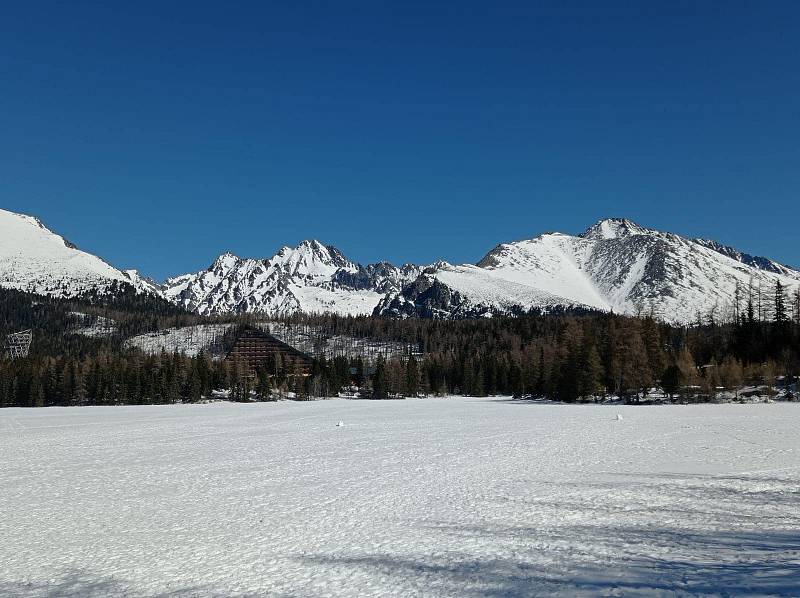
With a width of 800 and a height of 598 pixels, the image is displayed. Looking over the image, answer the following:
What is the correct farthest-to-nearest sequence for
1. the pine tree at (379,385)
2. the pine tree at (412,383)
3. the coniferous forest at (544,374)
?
the pine tree at (412,383) < the pine tree at (379,385) < the coniferous forest at (544,374)

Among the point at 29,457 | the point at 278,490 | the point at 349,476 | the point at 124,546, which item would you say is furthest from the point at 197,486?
→ the point at 29,457

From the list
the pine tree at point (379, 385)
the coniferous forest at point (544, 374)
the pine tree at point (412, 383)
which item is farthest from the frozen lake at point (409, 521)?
the pine tree at point (412, 383)

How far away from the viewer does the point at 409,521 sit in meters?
19.7

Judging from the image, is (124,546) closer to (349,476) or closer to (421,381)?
(349,476)

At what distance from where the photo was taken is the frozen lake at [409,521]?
45.2 feet

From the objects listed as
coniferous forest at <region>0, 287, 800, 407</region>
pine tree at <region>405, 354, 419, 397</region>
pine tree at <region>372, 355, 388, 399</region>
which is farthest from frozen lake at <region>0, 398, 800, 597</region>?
pine tree at <region>405, 354, 419, 397</region>

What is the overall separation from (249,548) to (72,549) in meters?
5.04

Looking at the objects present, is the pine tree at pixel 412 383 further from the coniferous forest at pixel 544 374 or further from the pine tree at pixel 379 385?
the pine tree at pixel 379 385

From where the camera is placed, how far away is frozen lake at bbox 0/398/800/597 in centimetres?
1378

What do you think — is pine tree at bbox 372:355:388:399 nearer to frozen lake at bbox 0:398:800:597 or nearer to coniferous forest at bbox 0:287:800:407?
coniferous forest at bbox 0:287:800:407

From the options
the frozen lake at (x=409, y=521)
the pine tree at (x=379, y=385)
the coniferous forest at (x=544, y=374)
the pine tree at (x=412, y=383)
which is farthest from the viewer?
the pine tree at (x=412, y=383)

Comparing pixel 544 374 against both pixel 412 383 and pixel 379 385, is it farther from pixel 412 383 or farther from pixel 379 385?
pixel 379 385

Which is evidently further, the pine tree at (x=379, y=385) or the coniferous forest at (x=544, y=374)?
the pine tree at (x=379, y=385)

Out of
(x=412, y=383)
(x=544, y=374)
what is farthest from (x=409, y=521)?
(x=412, y=383)
